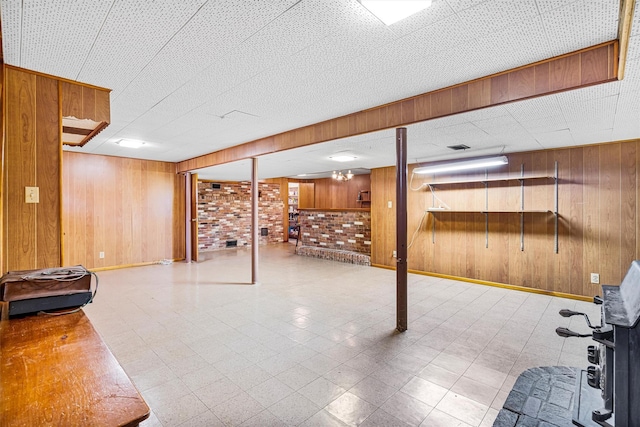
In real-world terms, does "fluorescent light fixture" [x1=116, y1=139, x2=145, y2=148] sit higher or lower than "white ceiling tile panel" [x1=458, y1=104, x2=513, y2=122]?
higher

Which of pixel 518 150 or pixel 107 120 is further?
pixel 518 150

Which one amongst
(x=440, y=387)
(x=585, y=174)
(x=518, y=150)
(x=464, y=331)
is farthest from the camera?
(x=518, y=150)

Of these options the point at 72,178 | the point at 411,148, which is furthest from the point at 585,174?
the point at 72,178

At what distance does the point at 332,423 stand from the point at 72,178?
21.5ft

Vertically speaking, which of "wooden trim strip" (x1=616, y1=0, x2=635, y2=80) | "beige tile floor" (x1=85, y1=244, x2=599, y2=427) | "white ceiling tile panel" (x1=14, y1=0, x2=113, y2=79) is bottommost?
"beige tile floor" (x1=85, y1=244, x2=599, y2=427)

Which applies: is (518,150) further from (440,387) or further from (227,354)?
(227,354)

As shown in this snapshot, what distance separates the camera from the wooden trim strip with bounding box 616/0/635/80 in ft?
4.61

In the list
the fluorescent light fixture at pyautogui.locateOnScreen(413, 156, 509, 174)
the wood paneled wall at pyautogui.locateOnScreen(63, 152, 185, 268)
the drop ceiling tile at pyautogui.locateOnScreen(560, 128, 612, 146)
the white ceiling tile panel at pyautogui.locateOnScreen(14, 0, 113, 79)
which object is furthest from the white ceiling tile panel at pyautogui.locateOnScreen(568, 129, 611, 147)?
the wood paneled wall at pyautogui.locateOnScreen(63, 152, 185, 268)

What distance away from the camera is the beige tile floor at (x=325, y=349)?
2.03 m

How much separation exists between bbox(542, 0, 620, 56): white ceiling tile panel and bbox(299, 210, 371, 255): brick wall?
5.40m

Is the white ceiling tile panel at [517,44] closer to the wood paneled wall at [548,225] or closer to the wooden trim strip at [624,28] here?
the wooden trim strip at [624,28]

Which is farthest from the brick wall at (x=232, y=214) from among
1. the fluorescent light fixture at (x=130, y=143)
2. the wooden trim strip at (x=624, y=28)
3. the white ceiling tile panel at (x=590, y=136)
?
the wooden trim strip at (x=624, y=28)

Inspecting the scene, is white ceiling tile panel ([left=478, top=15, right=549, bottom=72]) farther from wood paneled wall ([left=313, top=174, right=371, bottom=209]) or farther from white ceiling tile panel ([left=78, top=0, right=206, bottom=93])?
wood paneled wall ([left=313, top=174, right=371, bottom=209])

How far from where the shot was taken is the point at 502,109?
2.80 m
